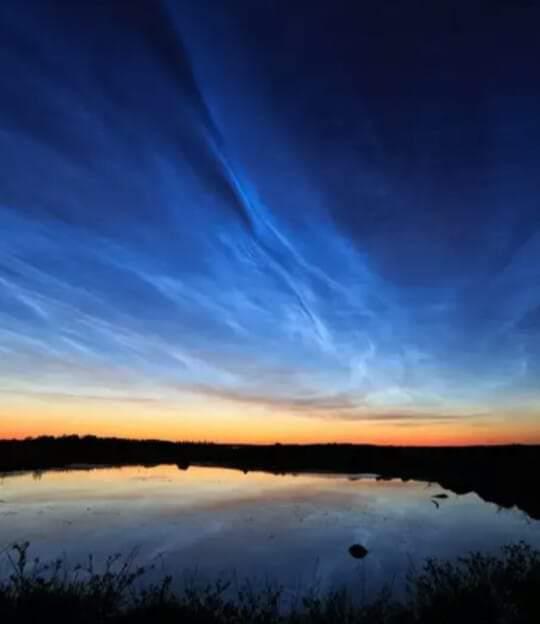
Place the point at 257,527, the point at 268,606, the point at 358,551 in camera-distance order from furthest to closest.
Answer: the point at 257,527
the point at 358,551
the point at 268,606

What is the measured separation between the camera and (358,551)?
66.6ft

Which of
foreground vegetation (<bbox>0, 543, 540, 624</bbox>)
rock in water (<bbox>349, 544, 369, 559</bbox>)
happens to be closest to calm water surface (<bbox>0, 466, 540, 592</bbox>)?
rock in water (<bbox>349, 544, 369, 559</bbox>)

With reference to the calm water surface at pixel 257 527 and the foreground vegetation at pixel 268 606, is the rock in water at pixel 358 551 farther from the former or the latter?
the foreground vegetation at pixel 268 606

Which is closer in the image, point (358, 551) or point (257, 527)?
point (358, 551)

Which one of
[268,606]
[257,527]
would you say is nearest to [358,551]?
[257,527]

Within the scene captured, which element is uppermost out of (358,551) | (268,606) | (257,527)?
(257,527)

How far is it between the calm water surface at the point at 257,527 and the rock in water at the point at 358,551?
54cm

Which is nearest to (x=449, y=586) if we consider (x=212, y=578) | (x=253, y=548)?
(x=212, y=578)

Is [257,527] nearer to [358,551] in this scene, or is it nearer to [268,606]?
[358,551]

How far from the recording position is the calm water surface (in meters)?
18.3

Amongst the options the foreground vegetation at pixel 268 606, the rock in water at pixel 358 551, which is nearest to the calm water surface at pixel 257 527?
the rock in water at pixel 358 551

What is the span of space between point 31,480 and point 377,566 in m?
34.1

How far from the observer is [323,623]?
10.8 meters

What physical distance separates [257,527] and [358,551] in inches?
280
